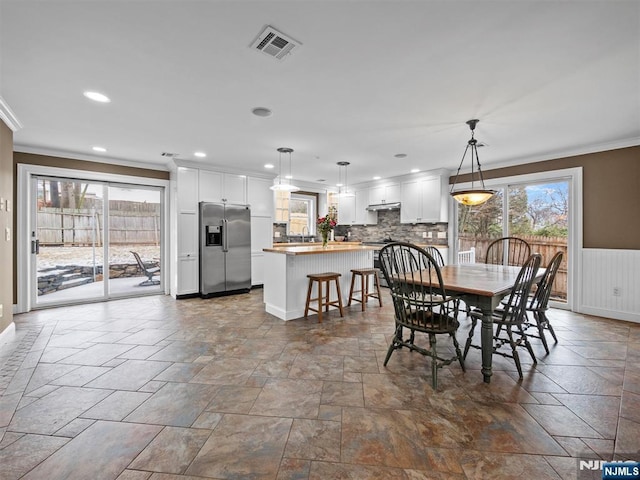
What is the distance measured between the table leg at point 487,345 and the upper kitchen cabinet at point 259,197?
15.2 ft

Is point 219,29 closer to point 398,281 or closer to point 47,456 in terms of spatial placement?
point 398,281

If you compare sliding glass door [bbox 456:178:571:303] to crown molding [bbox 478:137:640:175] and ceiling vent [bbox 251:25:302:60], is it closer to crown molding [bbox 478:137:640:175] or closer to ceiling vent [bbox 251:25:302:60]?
crown molding [bbox 478:137:640:175]

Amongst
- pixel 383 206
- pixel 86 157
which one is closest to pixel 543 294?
pixel 383 206

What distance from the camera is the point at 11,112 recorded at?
304cm

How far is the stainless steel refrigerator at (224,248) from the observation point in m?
5.31

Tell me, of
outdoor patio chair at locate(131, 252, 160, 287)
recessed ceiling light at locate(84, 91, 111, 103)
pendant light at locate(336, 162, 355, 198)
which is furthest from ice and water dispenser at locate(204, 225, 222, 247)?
recessed ceiling light at locate(84, 91, 111, 103)

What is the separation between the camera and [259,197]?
608 cm

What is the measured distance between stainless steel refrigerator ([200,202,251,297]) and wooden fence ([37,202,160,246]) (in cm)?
105

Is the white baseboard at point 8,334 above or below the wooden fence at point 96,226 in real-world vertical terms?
below

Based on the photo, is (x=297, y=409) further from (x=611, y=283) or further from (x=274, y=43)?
(x=611, y=283)

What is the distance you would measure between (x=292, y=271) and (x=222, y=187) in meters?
2.58

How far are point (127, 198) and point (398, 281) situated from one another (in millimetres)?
5036

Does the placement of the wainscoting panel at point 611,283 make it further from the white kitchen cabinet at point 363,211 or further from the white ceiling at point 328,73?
the white kitchen cabinet at point 363,211

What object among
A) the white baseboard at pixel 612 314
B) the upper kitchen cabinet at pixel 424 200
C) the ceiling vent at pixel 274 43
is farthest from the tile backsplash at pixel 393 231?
the ceiling vent at pixel 274 43
